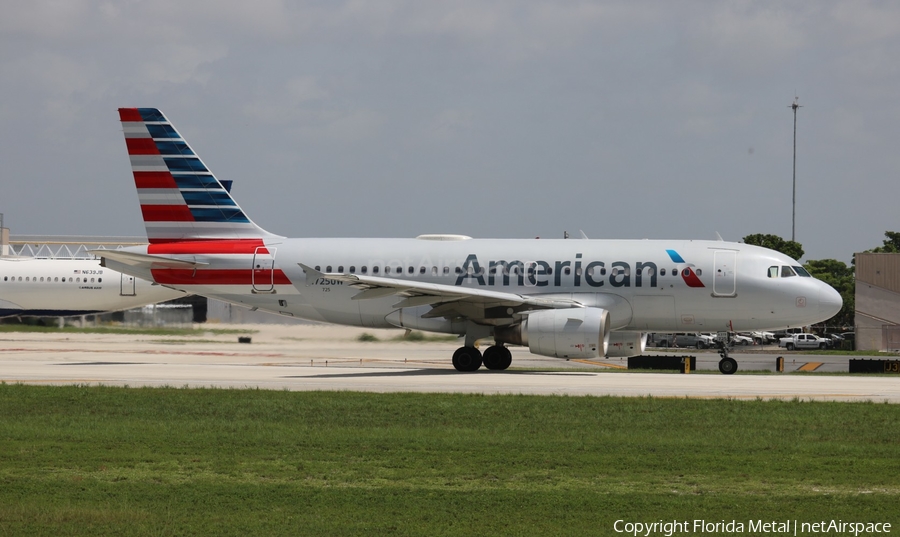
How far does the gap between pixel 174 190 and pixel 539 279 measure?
12.0 meters

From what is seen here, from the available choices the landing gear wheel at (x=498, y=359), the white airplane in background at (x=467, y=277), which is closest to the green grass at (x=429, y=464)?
the white airplane in background at (x=467, y=277)

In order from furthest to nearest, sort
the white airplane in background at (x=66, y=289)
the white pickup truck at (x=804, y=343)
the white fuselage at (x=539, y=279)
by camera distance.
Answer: the white pickup truck at (x=804, y=343), the white airplane in background at (x=66, y=289), the white fuselage at (x=539, y=279)

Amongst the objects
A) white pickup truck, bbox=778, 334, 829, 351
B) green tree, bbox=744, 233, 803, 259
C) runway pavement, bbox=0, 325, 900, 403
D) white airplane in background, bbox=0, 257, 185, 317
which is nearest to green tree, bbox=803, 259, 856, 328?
green tree, bbox=744, 233, 803, 259

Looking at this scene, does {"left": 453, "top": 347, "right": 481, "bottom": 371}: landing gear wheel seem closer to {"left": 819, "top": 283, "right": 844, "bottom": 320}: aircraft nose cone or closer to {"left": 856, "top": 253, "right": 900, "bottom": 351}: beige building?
{"left": 819, "top": 283, "right": 844, "bottom": 320}: aircraft nose cone

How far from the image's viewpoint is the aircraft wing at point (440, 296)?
2864cm

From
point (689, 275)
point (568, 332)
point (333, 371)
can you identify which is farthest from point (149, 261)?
point (689, 275)

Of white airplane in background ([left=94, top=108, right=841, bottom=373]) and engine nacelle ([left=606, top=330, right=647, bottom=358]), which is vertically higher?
white airplane in background ([left=94, top=108, right=841, bottom=373])

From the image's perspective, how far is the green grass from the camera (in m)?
10.5

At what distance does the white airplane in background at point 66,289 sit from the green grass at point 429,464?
29792 mm

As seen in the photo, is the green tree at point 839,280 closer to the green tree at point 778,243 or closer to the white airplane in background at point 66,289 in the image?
the green tree at point 778,243

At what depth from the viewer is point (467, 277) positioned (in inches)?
1240

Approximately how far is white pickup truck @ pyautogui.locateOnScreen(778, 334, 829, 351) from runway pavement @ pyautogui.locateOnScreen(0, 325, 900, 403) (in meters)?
30.8

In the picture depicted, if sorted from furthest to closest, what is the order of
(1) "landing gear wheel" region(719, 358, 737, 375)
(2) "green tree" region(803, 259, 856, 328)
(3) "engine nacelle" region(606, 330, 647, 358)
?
(2) "green tree" region(803, 259, 856, 328)
(3) "engine nacelle" region(606, 330, 647, 358)
(1) "landing gear wheel" region(719, 358, 737, 375)

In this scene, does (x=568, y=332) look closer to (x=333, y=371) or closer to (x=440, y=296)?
(x=440, y=296)
